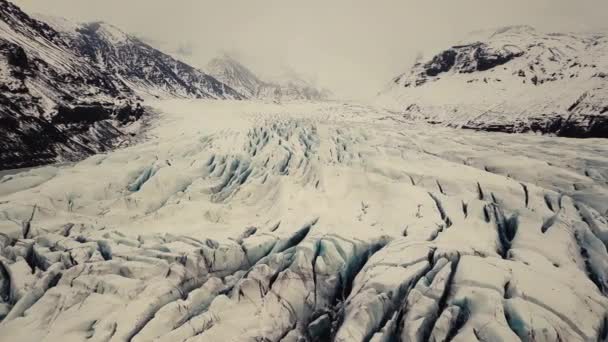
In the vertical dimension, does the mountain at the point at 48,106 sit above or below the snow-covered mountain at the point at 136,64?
below

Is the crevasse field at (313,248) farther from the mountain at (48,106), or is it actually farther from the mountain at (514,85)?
the mountain at (514,85)

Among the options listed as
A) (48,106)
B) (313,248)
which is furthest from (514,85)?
(48,106)

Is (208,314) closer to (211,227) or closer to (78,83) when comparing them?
(211,227)

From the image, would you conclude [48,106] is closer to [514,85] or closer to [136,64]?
[514,85]

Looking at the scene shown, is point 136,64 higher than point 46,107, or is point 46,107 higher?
point 136,64

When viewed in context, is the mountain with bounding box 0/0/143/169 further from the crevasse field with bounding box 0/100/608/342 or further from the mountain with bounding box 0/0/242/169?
the crevasse field with bounding box 0/100/608/342

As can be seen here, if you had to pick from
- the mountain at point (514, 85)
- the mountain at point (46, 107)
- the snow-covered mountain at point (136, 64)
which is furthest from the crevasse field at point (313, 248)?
the snow-covered mountain at point (136, 64)

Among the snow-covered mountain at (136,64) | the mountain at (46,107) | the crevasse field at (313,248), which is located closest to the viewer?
the crevasse field at (313,248)

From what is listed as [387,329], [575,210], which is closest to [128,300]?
[387,329]
